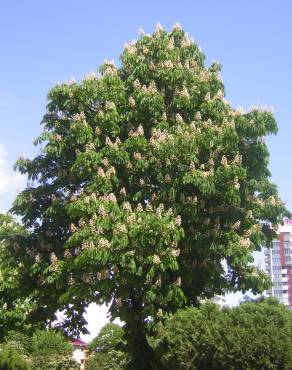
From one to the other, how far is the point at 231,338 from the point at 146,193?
16.4ft

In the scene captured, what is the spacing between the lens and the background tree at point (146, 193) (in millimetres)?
16078

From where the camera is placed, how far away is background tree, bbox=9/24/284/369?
16078 mm

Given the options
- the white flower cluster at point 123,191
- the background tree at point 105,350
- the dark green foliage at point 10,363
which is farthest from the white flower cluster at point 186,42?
the background tree at point 105,350

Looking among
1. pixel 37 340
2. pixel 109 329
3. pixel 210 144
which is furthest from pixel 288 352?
pixel 37 340

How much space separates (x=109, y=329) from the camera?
187 feet

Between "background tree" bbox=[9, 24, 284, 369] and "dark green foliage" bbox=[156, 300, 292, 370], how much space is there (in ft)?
4.75

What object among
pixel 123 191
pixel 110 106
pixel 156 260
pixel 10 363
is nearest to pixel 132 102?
pixel 110 106

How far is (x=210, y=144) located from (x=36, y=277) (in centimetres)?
723

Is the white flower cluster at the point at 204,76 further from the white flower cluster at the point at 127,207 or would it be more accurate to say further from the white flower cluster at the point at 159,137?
the white flower cluster at the point at 127,207

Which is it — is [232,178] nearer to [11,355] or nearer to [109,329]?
[11,355]

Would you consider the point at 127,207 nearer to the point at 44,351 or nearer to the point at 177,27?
the point at 177,27

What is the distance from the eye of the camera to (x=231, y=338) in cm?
1425

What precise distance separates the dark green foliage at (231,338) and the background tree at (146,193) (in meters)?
1.45

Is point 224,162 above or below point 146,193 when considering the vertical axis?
above
